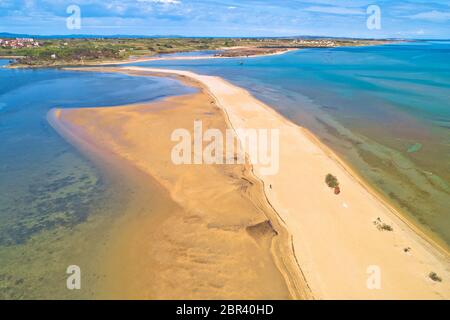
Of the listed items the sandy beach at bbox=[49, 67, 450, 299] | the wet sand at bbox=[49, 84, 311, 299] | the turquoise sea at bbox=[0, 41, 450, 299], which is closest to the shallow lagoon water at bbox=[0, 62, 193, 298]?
the turquoise sea at bbox=[0, 41, 450, 299]

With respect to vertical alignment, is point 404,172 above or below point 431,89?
below

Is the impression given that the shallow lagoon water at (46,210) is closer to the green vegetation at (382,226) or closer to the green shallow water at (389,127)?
the green vegetation at (382,226)

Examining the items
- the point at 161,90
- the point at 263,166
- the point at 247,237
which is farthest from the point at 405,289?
the point at 161,90

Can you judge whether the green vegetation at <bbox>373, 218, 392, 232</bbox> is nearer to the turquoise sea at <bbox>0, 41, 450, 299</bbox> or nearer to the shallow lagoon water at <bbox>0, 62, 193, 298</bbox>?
the turquoise sea at <bbox>0, 41, 450, 299</bbox>

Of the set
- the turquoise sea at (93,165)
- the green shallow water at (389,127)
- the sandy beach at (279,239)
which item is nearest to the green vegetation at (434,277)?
the sandy beach at (279,239)

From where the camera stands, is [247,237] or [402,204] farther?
[402,204]
